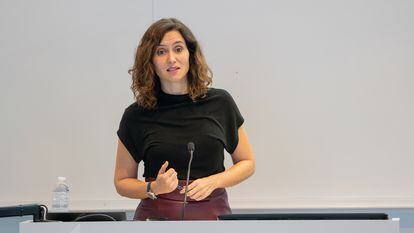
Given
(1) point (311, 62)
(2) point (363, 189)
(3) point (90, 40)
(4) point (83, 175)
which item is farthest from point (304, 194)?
(3) point (90, 40)

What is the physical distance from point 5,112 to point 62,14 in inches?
23.7

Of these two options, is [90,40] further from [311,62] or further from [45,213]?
[45,213]

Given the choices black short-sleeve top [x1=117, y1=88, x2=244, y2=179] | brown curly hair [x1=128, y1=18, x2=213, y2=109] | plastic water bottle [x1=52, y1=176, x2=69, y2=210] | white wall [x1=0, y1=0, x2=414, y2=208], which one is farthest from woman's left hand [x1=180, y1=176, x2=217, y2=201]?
plastic water bottle [x1=52, y1=176, x2=69, y2=210]

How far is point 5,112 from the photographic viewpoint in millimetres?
3502

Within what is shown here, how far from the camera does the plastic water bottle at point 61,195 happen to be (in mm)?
3381

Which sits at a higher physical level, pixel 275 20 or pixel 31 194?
pixel 275 20

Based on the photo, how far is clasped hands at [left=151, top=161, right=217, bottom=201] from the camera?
78.5 inches

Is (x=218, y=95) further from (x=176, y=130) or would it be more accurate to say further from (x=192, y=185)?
(x=192, y=185)

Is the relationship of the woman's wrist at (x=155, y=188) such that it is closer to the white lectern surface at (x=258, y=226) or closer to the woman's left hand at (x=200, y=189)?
the woman's left hand at (x=200, y=189)

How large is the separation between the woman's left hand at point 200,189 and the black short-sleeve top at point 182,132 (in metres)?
0.14

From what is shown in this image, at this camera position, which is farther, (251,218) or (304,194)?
(304,194)

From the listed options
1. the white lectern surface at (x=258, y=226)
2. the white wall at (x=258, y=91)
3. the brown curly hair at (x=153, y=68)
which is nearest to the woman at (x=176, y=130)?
the brown curly hair at (x=153, y=68)

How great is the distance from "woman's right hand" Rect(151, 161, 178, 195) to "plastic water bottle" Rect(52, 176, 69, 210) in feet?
4.63

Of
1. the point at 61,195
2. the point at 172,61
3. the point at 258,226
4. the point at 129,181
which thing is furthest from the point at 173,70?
the point at 61,195
